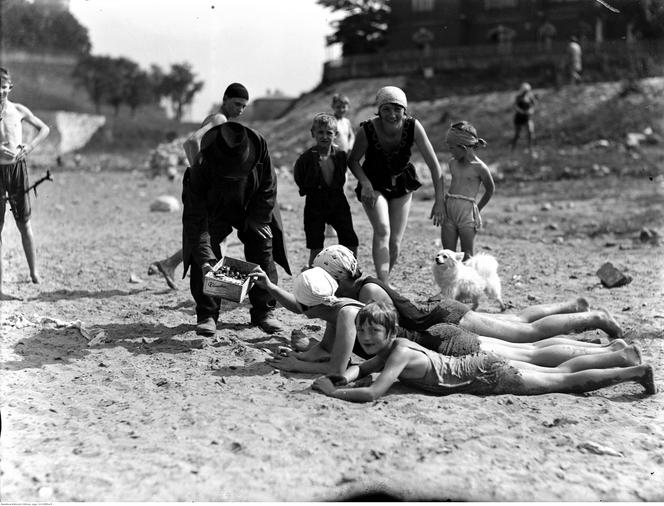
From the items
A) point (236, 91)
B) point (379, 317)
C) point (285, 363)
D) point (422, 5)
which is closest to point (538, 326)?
point (379, 317)

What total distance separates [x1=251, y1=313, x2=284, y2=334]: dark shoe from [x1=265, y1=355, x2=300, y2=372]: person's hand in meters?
0.73

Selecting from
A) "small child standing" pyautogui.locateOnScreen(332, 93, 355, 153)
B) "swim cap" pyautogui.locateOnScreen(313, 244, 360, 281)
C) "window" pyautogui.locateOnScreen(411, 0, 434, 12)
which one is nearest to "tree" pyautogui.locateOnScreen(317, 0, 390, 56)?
"window" pyautogui.locateOnScreen(411, 0, 434, 12)

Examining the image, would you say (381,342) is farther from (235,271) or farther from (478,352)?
(235,271)

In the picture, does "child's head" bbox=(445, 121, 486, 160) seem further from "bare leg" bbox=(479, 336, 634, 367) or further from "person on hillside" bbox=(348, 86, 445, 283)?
"bare leg" bbox=(479, 336, 634, 367)

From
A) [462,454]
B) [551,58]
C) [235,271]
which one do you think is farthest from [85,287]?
[551,58]

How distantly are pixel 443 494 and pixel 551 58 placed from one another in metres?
33.2

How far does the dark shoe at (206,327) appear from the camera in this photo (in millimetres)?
Result: 6070

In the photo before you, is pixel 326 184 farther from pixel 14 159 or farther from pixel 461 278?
pixel 14 159

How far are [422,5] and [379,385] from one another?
36.9 metres

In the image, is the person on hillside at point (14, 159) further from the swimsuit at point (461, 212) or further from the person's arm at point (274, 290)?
the swimsuit at point (461, 212)

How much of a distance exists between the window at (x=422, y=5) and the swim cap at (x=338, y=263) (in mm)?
35799

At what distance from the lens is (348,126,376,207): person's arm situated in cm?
665

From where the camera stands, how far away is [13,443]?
13.5 feet

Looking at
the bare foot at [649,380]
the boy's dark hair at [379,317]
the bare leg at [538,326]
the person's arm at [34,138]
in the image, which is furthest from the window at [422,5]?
the boy's dark hair at [379,317]
